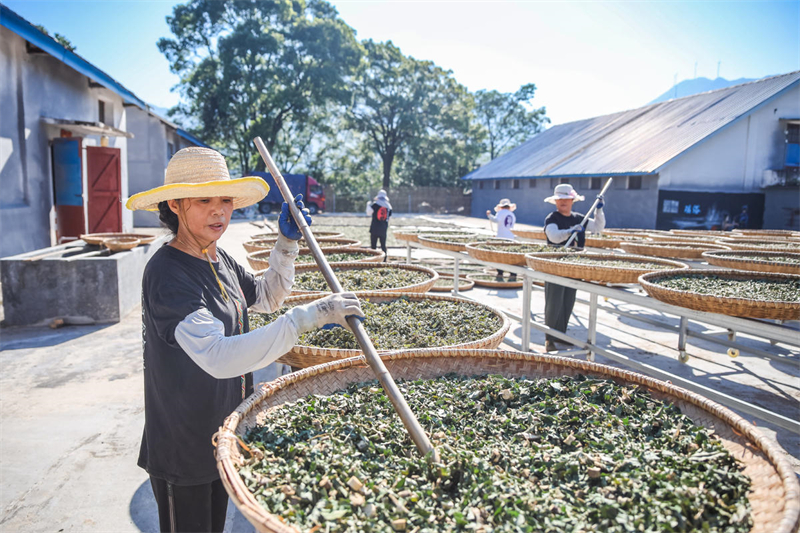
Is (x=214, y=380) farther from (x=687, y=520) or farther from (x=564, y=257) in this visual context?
(x=564, y=257)

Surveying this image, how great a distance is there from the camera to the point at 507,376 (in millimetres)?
1991

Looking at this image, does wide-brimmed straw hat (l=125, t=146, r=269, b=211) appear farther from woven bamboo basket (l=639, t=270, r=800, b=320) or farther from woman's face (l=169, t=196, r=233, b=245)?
woven bamboo basket (l=639, t=270, r=800, b=320)

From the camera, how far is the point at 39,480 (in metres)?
2.46

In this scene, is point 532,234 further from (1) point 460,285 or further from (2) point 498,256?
(2) point 498,256

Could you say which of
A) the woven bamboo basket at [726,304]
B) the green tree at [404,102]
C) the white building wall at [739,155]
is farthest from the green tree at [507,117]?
the woven bamboo basket at [726,304]

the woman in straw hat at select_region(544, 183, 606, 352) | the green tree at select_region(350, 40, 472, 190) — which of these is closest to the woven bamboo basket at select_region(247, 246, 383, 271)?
the woman in straw hat at select_region(544, 183, 606, 352)

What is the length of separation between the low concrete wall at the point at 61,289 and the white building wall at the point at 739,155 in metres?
15.8

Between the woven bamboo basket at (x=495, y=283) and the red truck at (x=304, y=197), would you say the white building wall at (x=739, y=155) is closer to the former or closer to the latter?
the woven bamboo basket at (x=495, y=283)

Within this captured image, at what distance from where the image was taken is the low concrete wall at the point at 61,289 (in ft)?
16.0

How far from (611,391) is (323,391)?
980 mm

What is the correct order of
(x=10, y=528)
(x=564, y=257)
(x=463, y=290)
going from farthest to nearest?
(x=463, y=290), (x=564, y=257), (x=10, y=528)

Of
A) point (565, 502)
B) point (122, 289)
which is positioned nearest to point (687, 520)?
point (565, 502)

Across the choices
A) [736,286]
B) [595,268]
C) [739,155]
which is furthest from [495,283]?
[739,155]

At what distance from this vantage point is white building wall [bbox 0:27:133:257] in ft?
20.7
